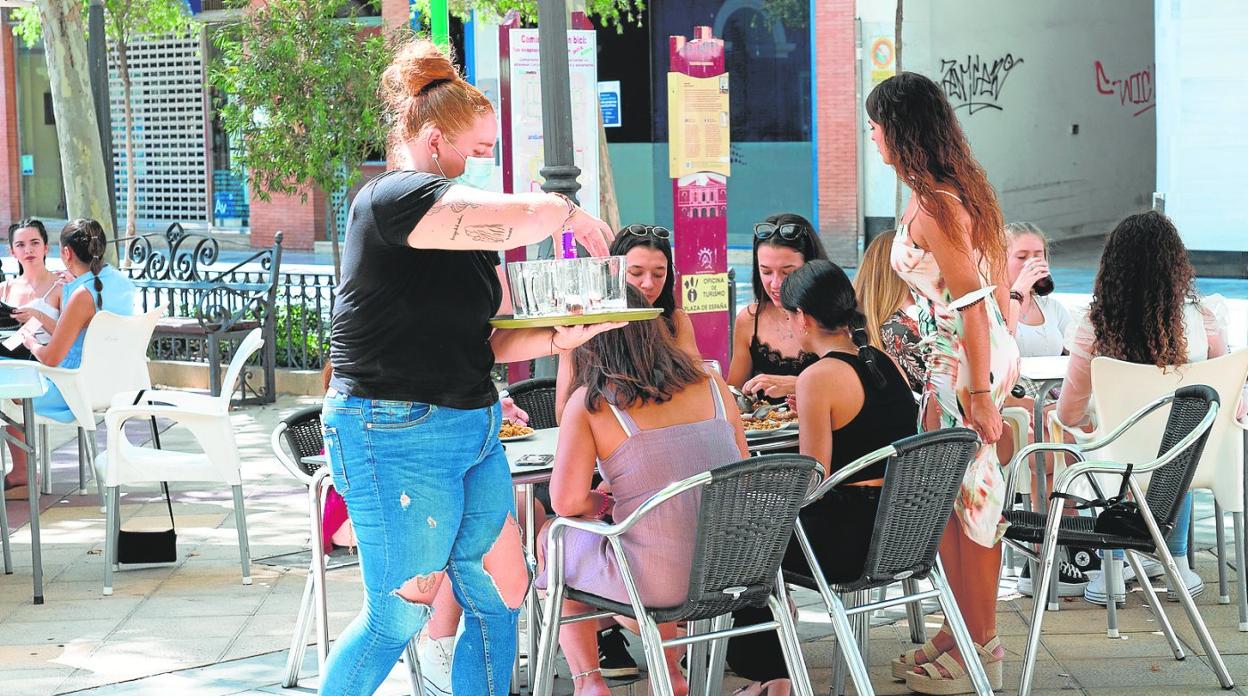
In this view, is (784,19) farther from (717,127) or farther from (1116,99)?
(717,127)

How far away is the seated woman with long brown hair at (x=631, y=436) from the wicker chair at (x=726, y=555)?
8 centimetres

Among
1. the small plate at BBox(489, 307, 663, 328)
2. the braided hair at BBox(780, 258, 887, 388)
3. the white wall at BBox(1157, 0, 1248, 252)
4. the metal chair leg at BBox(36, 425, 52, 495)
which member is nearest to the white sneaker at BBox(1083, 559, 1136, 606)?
the braided hair at BBox(780, 258, 887, 388)

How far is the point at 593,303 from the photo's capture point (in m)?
3.35

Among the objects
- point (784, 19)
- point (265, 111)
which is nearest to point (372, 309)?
point (265, 111)

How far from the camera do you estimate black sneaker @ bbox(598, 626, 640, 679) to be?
Result: 186 inches

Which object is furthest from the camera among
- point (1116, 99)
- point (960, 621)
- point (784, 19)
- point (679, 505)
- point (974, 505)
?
point (1116, 99)

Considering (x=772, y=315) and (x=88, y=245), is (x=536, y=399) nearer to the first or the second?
(x=772, y=315)

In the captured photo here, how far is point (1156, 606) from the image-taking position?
465 centimetres

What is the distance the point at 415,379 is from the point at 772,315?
8.31 ft

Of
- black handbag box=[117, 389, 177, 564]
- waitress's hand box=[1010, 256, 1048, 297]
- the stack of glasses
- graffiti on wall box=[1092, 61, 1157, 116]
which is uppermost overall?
graffiti on wall box=[1092, 61, 1157, 116]

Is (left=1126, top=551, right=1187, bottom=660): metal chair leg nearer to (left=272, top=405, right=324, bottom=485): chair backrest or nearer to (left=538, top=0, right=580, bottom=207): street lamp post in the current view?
(left=538, top=0, right=580, bottom=207): street lamp post

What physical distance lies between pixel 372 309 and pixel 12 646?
279cm

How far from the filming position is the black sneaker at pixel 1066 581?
557 centimetres

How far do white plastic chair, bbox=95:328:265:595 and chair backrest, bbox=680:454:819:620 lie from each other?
2713mm
